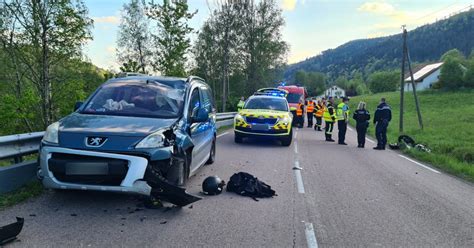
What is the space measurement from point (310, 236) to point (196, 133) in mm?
2965

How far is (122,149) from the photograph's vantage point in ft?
16.5

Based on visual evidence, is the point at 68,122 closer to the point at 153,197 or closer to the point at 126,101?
the point at 126,101

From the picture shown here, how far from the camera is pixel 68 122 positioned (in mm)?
5625

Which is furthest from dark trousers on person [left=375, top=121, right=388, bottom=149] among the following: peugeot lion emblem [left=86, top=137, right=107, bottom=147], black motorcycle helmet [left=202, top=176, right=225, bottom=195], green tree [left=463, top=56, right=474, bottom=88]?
green tree [left=463, top=56, right=474, bottom=88]

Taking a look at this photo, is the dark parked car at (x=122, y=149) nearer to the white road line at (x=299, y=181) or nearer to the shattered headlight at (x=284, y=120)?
the white road line at (x=299, y=181)

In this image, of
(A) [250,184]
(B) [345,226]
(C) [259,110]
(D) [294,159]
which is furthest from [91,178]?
(C) [259,110]

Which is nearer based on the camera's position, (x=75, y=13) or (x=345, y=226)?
(x=345, y=226)

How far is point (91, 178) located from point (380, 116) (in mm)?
12572

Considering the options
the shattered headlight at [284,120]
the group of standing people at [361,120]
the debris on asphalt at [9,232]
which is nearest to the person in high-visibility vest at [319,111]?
the group of standing people at [361,120]

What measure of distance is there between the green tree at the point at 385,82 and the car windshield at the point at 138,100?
112276mm

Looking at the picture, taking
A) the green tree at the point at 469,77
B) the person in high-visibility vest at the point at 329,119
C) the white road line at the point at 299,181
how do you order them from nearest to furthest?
the white road line at the point at 299,181
the person in high-visibility vest at the point at 329,119
the green tree at the point at 469,77

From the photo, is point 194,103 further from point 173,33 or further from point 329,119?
point 173,33

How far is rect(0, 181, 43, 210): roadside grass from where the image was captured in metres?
5.28

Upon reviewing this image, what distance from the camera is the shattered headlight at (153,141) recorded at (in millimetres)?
5141
